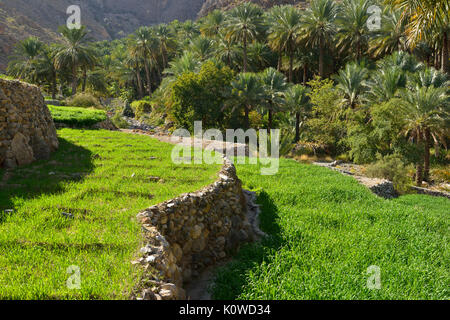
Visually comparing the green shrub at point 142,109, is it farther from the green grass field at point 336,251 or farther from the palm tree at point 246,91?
the green grass field at point 336,251

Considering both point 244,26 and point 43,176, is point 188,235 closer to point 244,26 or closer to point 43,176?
point 43,176

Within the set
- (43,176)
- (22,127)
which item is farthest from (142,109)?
(43,176)

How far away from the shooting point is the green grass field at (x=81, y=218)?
145 inches

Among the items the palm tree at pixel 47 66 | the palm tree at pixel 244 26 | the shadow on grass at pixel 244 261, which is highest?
the palm tree at pixel 244 26

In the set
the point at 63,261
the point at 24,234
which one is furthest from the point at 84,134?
the point at 63,261

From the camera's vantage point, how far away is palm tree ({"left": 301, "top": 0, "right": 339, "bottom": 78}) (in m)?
30.8

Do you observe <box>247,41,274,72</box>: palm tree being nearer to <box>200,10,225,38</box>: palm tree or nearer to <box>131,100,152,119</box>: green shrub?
<box>200,10,225,38</box>: palm tree

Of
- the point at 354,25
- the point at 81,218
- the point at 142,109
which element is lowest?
the point at 81,218

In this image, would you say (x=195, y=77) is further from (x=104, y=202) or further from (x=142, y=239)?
(x=142, y=239)

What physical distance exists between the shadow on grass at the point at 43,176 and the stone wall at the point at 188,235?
2.79 meters

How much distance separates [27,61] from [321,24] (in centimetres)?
3372

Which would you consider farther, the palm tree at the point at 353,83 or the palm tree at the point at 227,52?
the palm tree at the point at 227,52

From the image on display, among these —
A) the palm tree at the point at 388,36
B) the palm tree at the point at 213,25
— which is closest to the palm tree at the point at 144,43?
the palm tree at the point at 213,25

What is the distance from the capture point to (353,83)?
25.5 meters
